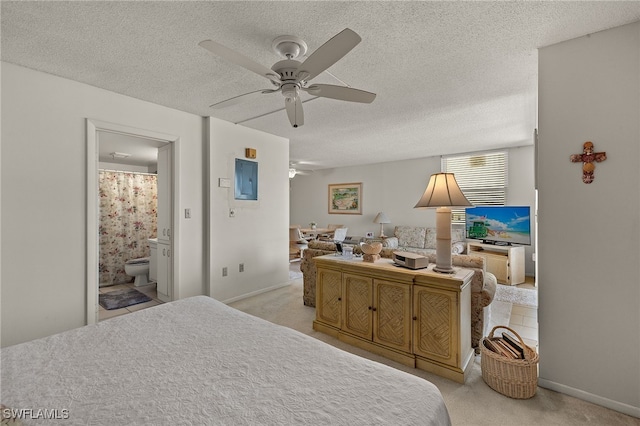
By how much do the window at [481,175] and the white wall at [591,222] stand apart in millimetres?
3350

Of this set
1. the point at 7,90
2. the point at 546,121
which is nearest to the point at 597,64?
the point at 546,121

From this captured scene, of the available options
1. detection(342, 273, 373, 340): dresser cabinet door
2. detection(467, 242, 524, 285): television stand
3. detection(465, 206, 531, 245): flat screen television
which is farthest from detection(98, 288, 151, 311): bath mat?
detection(467, 242, 524, 285): television stand

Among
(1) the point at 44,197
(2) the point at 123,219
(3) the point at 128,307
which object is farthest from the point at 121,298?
(1) the point at 44,197

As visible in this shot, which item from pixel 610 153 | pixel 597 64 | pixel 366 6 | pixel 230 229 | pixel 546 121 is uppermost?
pixel 366 6

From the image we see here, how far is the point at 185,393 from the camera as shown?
1011 mm

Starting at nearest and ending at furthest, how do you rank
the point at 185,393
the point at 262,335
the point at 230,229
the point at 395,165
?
the point at 185,393 → the point at 262,335 → the point at 230,229 → the point at 395,165

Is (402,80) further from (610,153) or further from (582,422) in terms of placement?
(582,422)

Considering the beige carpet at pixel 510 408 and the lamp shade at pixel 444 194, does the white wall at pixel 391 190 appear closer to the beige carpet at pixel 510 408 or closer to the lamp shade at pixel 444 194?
the lamp shade at pixel 444 194

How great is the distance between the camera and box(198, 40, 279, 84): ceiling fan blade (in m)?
1.41

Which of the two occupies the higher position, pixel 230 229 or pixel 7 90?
pixel 7 90

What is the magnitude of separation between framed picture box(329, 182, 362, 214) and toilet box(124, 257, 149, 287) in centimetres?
474

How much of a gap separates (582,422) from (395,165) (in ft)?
18.2

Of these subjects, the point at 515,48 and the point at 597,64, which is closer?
the point at 597,64

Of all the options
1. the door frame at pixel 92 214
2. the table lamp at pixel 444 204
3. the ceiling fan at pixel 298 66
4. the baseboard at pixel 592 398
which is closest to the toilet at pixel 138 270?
the door frame at pixel 92 214
